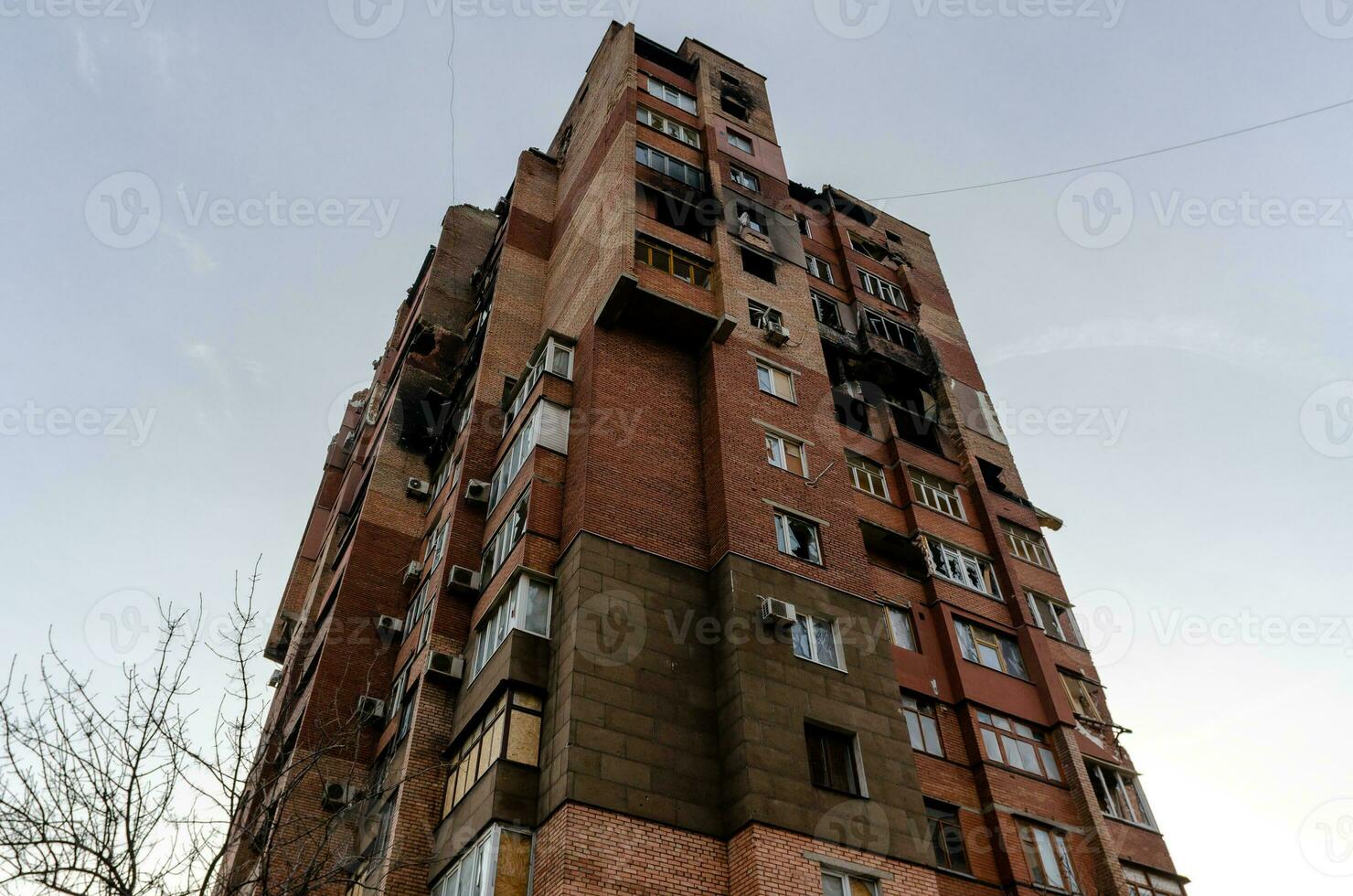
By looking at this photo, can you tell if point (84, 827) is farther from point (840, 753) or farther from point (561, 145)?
point (561, 145)

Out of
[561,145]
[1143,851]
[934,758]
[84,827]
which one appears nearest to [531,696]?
[84,827]

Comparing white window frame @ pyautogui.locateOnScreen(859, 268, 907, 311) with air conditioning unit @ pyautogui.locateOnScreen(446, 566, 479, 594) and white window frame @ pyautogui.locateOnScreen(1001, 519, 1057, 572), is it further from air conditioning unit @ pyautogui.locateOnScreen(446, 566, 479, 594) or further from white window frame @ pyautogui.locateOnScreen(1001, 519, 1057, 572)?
air conditioning unit @ pyautogui.locateOnScreen(446, 566, 479, 594)

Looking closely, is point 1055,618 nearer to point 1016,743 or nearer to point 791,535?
point 1016,743

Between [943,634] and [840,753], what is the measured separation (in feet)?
23.3

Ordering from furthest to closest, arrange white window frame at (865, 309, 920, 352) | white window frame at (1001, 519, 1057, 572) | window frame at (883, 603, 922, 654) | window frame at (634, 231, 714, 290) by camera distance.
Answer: white window frame at (865, 309, 920, 352) < white window frame at (1001, 519, 1057, 572) < window frame at (634, 231, 714, 290) < window frame at (883, 603, 922, 654)

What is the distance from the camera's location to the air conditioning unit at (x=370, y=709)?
73.6 ft

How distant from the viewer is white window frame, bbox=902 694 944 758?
2141cm

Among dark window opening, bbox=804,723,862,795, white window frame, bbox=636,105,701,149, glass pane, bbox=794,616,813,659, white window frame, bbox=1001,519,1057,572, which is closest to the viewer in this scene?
dark window opening, bbox=804,723,862,795

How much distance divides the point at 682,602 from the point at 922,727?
264 inches

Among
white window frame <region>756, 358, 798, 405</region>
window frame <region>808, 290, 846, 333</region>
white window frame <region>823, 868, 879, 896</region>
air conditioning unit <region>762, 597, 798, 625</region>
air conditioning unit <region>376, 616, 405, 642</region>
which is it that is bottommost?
white window frame <region>823, 868, 879, 896</region>

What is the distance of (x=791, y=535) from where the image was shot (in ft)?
70.5

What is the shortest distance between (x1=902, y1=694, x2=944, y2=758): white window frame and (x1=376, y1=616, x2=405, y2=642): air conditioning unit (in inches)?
501

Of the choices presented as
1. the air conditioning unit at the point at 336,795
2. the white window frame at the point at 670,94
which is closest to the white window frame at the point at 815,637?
the air conditioning unit at the point at 336,795

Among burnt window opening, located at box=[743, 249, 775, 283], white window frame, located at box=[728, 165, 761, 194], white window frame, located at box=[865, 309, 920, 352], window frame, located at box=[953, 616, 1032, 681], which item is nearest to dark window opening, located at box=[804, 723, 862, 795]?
window frame, located at box=[953, 616, 1032, 681]
